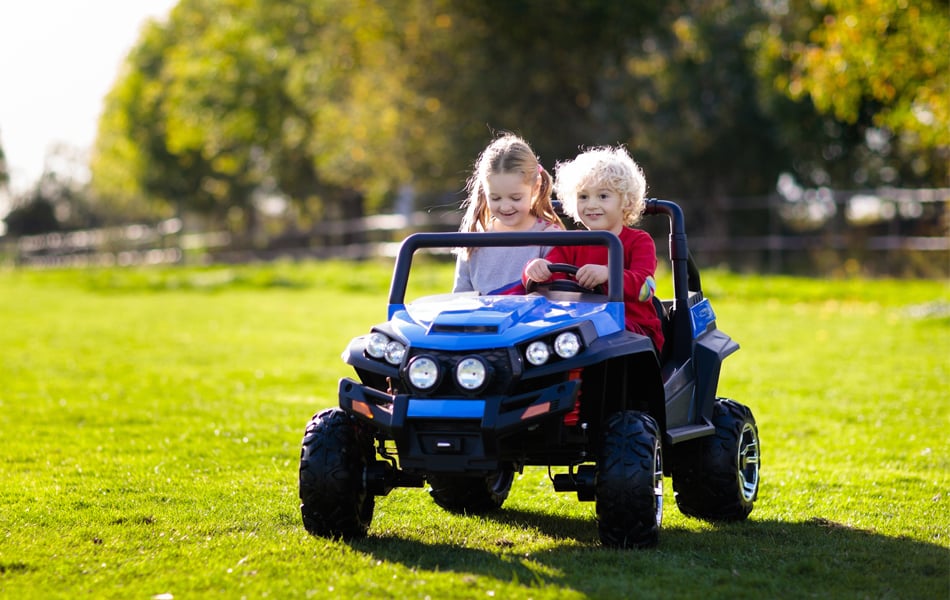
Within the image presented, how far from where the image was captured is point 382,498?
7031 mm

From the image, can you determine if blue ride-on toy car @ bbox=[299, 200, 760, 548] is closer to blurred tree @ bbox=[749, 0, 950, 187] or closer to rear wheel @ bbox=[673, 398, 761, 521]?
rear wheel @ bbox=[673, 398, 761, 521]

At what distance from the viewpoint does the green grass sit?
5098 millimetres

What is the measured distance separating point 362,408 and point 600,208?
5.05ft

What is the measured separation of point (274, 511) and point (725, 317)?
1307cm

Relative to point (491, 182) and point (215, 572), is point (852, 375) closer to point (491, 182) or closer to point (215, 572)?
point (491, 182)

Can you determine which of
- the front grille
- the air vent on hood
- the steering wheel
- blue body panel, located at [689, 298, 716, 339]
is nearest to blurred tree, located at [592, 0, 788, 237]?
blue body panel, located at [689, 298, 716, 339]

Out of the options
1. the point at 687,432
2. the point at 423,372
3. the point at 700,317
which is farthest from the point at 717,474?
the point at 423,372

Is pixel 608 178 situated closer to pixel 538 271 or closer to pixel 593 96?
pixel 538 271

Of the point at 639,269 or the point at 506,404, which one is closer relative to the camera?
the point at 506,404

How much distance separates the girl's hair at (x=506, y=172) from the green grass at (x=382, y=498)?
146cm

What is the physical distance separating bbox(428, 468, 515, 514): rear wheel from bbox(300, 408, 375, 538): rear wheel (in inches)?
34.0

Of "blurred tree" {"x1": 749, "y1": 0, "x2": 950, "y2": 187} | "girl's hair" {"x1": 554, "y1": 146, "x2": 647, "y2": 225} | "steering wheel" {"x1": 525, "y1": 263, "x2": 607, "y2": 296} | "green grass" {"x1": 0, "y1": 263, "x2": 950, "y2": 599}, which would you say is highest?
"blurred tree" {"x1": 749, "y1": 0, "x2": 950, "y2": 187}

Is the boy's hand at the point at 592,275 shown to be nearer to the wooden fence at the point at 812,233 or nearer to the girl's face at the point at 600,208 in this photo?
the girl's face at the point at 600,208

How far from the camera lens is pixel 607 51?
31.6 metres
